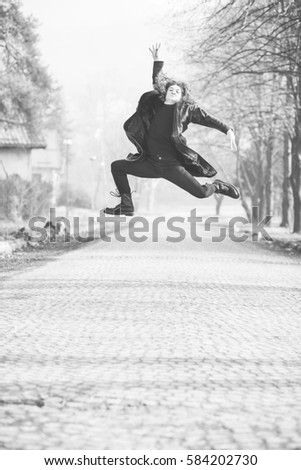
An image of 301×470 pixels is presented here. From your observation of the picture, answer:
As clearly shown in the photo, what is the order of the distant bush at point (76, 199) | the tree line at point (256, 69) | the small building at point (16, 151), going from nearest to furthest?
the tree line at point (256, 69)
the small building at point (16, 151)
the distant bush at point (76, 199)

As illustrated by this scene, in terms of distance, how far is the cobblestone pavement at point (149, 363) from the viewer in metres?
5.81

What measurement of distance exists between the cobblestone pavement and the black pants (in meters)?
1.58

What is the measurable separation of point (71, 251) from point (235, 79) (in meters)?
16.9

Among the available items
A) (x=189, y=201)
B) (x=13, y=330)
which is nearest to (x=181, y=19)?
(x=13, y=330)

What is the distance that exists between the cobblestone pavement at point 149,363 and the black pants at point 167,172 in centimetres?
158

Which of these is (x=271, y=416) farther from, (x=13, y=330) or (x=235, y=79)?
(x=235, y=79)

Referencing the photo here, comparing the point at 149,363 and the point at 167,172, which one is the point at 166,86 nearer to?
the point at 167,172

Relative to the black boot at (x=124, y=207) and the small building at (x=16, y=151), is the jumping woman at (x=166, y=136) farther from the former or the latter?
the small building at (x=16, y=151)

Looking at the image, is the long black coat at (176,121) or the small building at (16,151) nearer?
the long black coat at (176,121)

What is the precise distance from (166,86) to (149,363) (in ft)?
9.55

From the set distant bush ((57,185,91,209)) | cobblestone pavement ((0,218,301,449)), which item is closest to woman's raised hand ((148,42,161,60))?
cobblestone pavement ((0,218,301,449))

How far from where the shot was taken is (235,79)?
130 ft

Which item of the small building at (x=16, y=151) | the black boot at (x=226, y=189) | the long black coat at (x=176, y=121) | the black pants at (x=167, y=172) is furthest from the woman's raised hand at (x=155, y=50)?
the small building at (x=16, y=151)

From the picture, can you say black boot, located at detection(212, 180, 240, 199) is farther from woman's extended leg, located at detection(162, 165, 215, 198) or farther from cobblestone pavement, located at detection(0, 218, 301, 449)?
cobblestone pavement, located at detection(0, 218, 301, 449)
